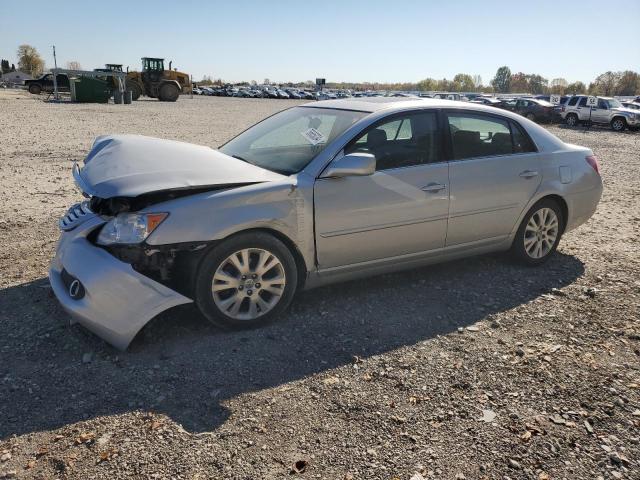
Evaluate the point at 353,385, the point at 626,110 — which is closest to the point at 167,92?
the point at 626,110

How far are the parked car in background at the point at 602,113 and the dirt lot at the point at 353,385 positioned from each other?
2653 centimetres

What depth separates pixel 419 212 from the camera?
446 centimetres

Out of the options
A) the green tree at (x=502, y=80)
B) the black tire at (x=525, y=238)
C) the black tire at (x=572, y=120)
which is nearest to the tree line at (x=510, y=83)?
the green tree at (x=502, y=80)

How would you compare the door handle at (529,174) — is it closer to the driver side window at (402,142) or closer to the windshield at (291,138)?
the driver side window at (402,142)

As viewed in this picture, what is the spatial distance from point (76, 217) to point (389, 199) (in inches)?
92.4

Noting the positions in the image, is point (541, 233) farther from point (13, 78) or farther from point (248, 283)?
point (13, 78)

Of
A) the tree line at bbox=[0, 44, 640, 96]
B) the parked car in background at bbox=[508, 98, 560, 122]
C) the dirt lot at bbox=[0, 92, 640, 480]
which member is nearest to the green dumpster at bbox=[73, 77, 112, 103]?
the parked car in background at bbox=[508, 98, 560, 122]

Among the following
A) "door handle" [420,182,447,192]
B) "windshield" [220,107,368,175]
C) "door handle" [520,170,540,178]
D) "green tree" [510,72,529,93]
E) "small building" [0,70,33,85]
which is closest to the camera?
"windshield" [220,107,368,175]

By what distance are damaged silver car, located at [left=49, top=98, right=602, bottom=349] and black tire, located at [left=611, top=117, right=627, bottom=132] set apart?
26.3 meters

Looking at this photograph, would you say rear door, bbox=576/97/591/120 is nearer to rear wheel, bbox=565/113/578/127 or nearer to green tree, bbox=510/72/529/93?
rear wheel, bbox=565/113/578/127

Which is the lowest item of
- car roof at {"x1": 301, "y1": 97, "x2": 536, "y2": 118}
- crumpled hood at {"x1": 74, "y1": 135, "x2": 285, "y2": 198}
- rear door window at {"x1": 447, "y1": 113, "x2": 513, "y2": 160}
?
crumpled hood at {"x1": 74, "y1": 135, "x2": 285, "y2": 198}

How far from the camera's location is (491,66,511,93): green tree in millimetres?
133000

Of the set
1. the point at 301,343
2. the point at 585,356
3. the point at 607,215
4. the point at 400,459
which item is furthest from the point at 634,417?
the point at 607,215

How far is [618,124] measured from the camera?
28.2 m
